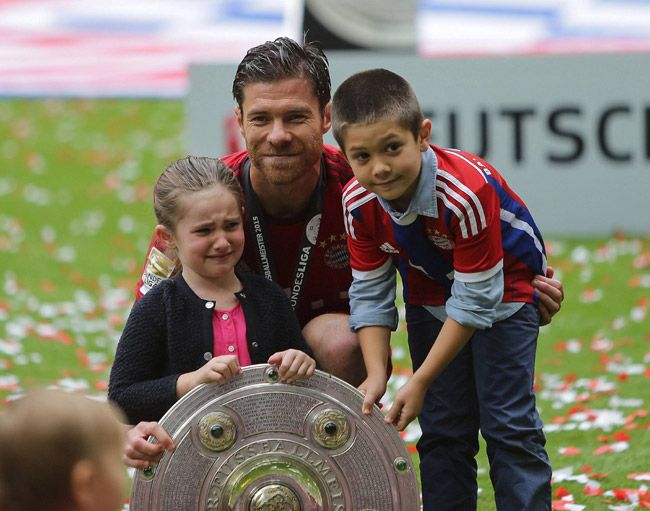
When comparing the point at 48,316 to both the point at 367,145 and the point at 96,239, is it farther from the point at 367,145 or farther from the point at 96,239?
the point at 367,145

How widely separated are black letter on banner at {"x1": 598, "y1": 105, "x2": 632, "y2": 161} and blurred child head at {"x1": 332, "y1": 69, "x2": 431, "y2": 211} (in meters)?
6.49

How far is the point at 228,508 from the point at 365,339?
72 cm

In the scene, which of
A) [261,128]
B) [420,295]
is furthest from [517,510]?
[261,128]

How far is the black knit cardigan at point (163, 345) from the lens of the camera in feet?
13.2

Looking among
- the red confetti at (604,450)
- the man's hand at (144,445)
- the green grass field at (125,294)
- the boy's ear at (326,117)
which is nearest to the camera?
the man's hand at (144,445)

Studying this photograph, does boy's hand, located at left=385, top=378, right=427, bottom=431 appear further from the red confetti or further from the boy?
the red confetti

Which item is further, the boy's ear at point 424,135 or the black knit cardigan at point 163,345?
the black knit cardigan at point 163,345

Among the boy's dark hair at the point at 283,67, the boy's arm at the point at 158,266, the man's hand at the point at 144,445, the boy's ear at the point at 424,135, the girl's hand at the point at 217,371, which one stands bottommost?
the man's hand at the point at 144,445

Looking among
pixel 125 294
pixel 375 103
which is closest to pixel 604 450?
pixel 375 103

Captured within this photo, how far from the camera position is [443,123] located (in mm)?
10195

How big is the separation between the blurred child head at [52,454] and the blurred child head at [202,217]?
1.28 metres

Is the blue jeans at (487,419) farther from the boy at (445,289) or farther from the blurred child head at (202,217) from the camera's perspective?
the blurred child head at (202,217)

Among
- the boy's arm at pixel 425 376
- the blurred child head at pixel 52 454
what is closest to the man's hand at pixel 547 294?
the boy's arm at pixel 425 376

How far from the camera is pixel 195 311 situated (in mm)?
4059
